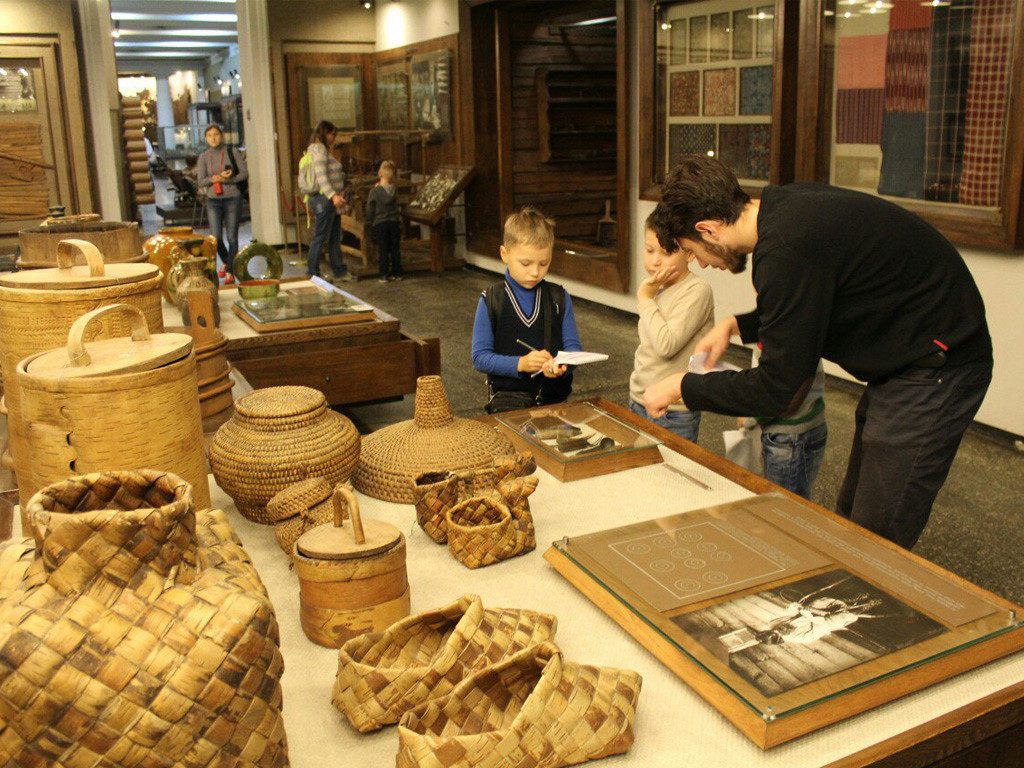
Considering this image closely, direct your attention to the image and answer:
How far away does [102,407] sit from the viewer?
1313 millimetres

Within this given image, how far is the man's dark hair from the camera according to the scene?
74.5 inches

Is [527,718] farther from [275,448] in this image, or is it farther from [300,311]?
[300,311]

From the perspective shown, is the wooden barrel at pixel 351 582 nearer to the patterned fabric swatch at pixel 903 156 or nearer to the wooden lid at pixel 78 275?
Answer: the wooden lid at pixel 78 275

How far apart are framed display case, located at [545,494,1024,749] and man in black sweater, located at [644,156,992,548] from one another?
389 mm

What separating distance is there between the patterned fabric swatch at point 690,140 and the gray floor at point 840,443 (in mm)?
1304

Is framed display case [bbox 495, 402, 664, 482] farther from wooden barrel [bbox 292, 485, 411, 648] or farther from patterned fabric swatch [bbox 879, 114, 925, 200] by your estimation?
patterned fabric swatch [bbox 879, 114, 925, 200]

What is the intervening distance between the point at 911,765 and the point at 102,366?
1.18 metres

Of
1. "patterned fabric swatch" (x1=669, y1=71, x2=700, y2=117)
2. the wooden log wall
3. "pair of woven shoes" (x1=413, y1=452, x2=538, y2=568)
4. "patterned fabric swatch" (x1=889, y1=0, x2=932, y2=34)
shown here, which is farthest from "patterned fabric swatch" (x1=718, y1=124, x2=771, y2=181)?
"pair of woven shoes" (x1=413, y1=452, x2=538, y2=568)

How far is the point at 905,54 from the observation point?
4430 millimetres

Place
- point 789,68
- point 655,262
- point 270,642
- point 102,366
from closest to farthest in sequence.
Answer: point 270,642
point 102,366
point 655,262
point 789,68

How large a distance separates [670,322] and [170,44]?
22.0 m

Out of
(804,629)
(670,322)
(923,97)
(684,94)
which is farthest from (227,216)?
(804,629)

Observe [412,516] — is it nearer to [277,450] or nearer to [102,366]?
[277,450]

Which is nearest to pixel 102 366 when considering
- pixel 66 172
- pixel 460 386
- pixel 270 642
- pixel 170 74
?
pixel 270 642
